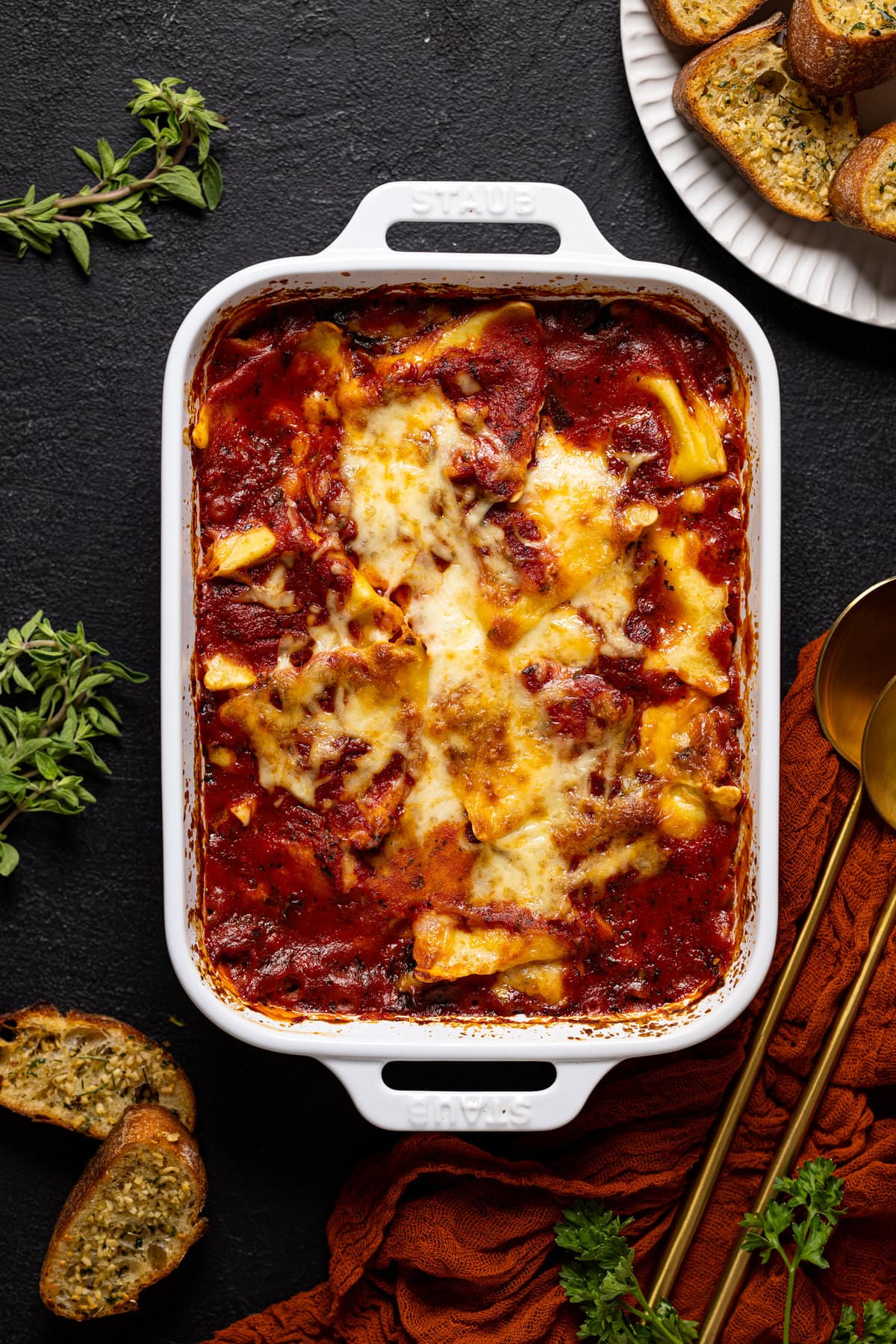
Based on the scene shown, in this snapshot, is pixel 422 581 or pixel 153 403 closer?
pixel 422 581

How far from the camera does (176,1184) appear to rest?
253 cm

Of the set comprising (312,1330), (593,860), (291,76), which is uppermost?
(291,76)

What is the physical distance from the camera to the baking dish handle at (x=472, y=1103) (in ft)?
7.41

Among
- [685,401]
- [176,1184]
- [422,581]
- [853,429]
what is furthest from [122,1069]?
[853,429]

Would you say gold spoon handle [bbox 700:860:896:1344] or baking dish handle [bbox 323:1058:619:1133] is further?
gold spoon handle [bbox 700:860:896:1344]

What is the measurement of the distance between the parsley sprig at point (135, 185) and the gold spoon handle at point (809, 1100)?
7.00 ft

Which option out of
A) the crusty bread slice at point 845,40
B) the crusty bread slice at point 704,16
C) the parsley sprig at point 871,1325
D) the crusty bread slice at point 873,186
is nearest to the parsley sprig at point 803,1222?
the parsley sprig at point 871,1325

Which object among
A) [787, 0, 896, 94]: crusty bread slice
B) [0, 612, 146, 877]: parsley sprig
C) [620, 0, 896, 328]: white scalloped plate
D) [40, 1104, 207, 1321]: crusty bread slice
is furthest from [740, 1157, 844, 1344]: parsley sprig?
[787, 0, 896, 94]: crusty bread slice

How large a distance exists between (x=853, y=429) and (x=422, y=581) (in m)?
1.09

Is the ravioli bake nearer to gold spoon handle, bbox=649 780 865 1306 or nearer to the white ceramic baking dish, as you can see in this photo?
the white ceramic baking dish

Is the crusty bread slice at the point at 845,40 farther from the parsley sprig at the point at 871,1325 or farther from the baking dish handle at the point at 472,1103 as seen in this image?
the parsley sprig at the point at 871,1325

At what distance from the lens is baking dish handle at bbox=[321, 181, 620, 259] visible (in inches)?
87.7

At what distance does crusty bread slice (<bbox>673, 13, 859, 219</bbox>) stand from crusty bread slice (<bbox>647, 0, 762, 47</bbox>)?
3cm

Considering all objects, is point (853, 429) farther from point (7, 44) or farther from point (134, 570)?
point (7, 44)
